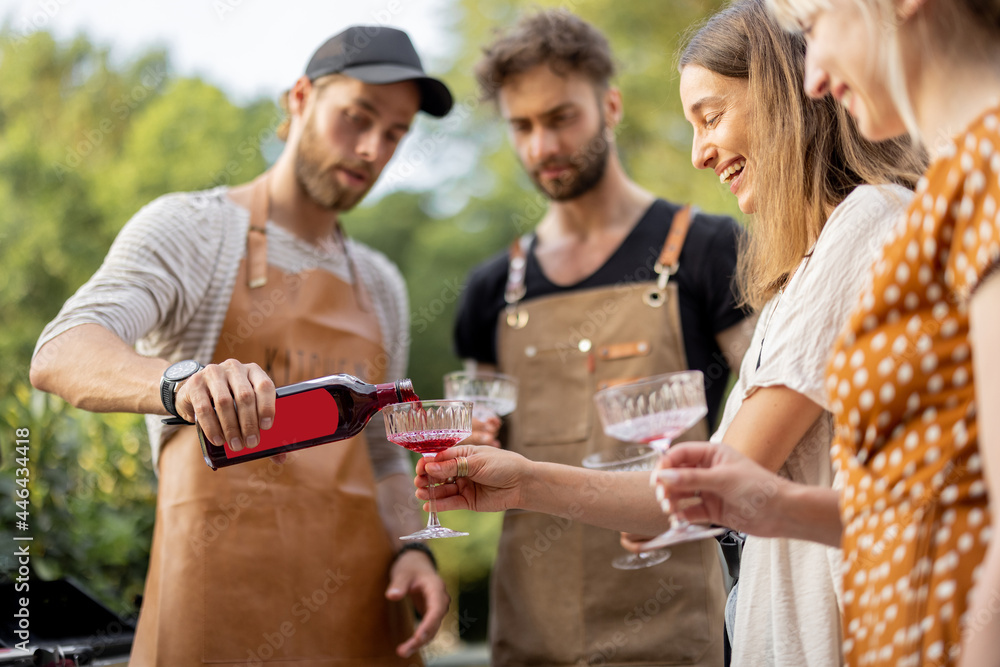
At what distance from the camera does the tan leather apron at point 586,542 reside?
2568 mm

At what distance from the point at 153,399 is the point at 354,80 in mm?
1446

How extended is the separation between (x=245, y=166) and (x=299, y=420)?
8.85 m

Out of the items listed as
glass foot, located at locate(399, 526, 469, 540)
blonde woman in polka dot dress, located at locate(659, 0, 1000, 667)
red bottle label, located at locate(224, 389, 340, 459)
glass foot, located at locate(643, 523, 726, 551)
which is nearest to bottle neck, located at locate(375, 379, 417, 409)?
red bottle label, located at locate(224, 389, 340, 459)

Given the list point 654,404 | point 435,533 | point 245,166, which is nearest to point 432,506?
point 435,533

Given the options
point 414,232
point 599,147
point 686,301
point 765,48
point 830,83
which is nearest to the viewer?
point 830,83

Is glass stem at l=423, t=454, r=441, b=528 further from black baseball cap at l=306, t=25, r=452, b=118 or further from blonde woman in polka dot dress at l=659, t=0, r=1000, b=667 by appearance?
black baseball cap at l=306, t=25, r=452, b=118

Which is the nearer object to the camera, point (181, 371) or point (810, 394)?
point (810, 394)

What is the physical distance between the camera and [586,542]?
2729 millimetres

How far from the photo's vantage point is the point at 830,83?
1.31 metres

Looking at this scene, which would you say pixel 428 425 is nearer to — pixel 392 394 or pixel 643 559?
pixel 392 394

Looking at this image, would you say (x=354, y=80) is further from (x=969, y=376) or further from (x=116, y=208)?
(x=116, y=208)

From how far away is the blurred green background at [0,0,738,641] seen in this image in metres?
8.48

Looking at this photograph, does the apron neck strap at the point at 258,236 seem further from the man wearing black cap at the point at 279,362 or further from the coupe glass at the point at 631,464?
the coupe glass at the point at 631,464

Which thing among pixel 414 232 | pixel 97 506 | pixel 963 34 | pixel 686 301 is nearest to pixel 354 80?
pixel 686 301
